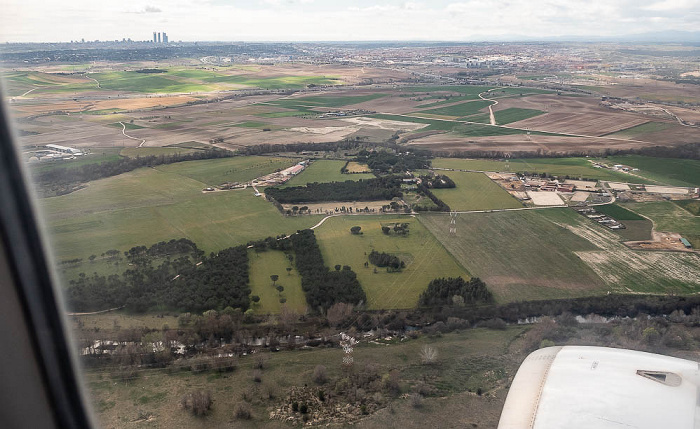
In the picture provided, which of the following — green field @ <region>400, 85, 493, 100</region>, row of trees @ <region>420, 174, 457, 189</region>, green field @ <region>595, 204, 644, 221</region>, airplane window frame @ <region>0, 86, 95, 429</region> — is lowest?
green field @ <region>595, 204, 644, 221</region>

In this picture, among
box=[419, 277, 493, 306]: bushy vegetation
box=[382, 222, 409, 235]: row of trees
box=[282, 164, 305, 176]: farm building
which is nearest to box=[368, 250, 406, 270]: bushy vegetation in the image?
box=[419, 277, 493, 306]: bushy vegetation

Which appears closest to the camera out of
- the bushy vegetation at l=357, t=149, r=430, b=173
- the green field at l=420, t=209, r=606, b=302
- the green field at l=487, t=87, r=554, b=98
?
the green field at l=420, t=209, r=606, b=302

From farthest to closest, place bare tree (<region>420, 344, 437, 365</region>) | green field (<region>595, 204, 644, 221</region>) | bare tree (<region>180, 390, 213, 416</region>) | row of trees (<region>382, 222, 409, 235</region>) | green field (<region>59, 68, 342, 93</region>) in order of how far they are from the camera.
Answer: green field (<region>59, 68, 342, 93</region>) → green field (<region>595, 204, 644, 221</region>) → row of trees (<region>382, 222, 409, 235</region>) → bare tree (<region>420, 344, 437, 365</region>) → bare tree (<region>180, 390, 213, 416</region>)

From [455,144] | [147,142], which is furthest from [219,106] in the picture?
[455,144]

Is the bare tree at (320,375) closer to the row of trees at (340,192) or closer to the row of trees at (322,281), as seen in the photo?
the row of trees at (322,281)

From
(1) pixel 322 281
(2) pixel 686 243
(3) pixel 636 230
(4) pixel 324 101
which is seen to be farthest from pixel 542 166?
(4) pixel 324 101

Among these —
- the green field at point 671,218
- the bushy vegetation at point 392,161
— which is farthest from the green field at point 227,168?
the green field at point 671,218

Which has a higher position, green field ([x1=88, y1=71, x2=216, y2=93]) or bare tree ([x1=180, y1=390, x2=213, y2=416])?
green field ([x1=88, y1=71, x2=216, y2=93])

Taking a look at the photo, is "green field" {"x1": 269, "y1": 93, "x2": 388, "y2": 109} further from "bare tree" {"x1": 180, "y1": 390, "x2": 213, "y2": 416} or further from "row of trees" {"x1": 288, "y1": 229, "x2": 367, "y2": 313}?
"bare tree" {"x1": 180, "y1": 390, "x2": 213, "y2": 416}

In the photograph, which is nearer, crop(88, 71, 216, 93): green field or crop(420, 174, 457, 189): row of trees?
crop(420, 174, 457, 189): row of trees

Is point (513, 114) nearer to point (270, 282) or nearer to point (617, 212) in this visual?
point (617, 212)
